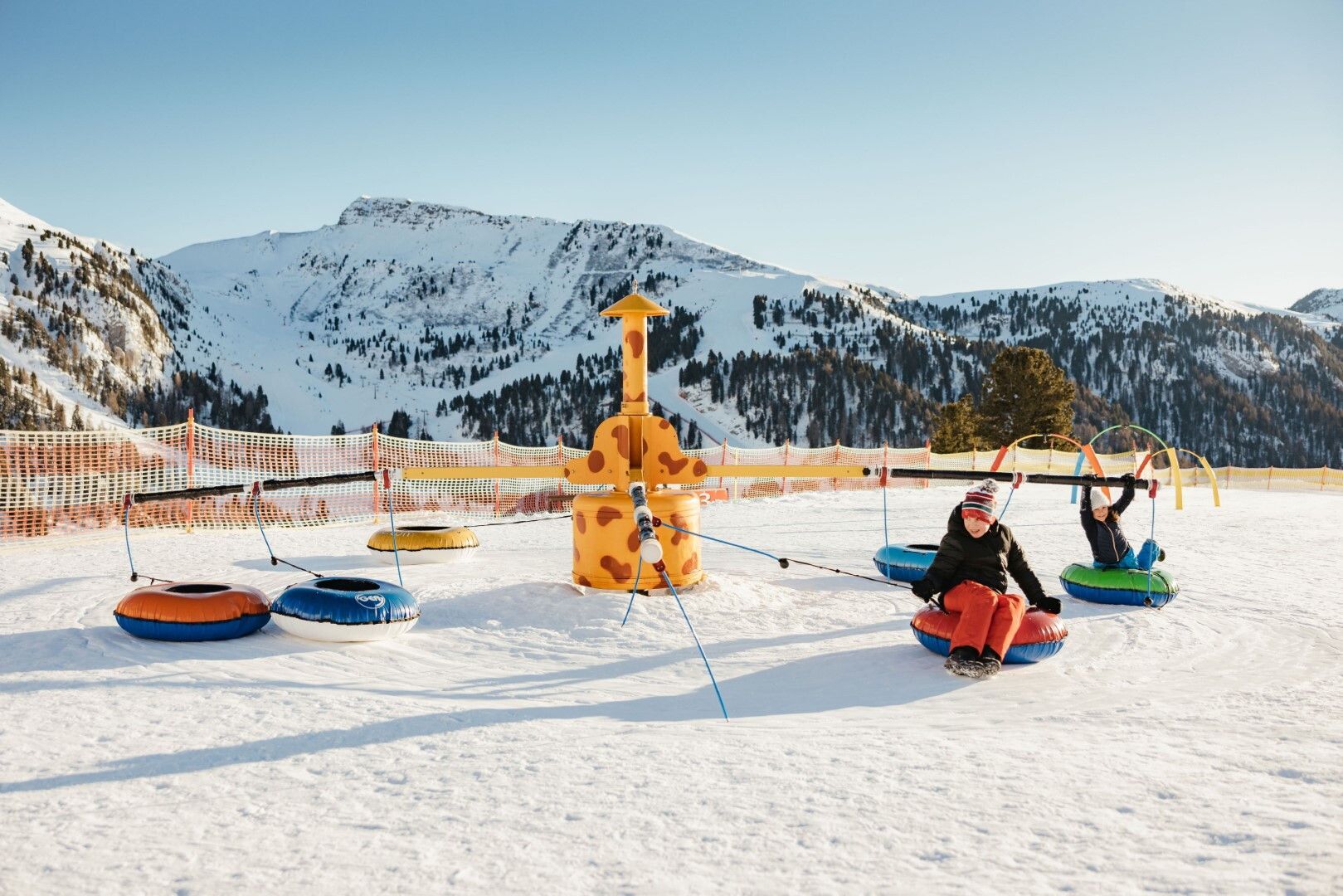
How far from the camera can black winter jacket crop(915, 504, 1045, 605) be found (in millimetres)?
6469

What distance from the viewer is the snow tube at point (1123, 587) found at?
8492 millimetres

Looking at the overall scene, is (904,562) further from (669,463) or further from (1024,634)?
(1024,634)

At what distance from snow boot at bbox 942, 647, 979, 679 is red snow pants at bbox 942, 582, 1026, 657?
4cm

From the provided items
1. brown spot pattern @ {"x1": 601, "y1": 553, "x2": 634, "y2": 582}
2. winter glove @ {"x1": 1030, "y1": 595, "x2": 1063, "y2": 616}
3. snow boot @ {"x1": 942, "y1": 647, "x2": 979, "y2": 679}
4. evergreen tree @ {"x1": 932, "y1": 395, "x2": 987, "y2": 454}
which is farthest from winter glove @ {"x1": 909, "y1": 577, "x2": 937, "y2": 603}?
evergreen tree @ {"x1": 932, "y1": 395, "x2": 987, "y2": 454}

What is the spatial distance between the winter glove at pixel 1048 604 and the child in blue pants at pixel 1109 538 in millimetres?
2886

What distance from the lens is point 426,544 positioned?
433 inches

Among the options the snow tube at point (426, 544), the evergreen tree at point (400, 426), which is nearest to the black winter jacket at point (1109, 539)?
the snow tube at point (426, 544)

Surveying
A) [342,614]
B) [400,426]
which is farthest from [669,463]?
[400,426]

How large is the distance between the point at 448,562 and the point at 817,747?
749cm

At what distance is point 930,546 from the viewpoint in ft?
33.3

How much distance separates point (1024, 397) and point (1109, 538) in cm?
4461

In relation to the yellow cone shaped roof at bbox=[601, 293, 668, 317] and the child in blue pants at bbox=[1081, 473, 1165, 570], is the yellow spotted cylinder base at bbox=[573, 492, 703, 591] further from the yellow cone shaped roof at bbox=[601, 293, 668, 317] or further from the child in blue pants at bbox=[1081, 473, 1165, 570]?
the child in blue pants at bbox=[1081, 473, 1165, 570]

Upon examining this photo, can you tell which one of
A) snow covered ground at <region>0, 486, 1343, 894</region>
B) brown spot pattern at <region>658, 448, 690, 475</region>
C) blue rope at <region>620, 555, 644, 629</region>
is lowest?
snow covered ground at <region>0, 486, 1343, 894</region>

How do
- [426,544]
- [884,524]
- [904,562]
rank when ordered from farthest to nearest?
[884,524] < [426,544] < [904,562]
